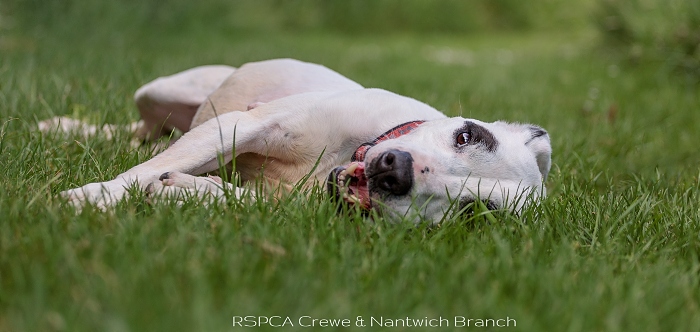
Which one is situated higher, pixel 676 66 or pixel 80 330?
pixel 80 330

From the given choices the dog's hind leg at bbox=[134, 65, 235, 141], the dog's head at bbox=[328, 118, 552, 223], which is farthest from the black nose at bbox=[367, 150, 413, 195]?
the dog's hind leg at bbox=[134, 65, 235, 141]

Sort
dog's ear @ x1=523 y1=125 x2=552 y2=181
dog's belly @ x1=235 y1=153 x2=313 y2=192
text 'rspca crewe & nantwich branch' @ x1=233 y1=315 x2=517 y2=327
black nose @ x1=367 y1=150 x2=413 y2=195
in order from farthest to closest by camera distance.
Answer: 1. dog's ear @ x1=523 y1=125 x2=552 y2=181
2. dog's belly @ x1=235 y1=153 x2=313 y2=192
3. black nose @ x1=367 y1=150 x2=413 y2=195
4. text 'rspca crewe & nantwich branch' @ x1=233 y1=315 x2=517 y2=327

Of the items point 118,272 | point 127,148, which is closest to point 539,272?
point 118,272

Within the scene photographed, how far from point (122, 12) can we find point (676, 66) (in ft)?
18.7

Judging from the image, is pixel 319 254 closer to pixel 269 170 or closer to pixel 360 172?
pixel 360 172

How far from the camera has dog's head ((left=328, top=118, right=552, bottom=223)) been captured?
2.24 metres

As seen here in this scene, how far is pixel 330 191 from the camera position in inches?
92.5

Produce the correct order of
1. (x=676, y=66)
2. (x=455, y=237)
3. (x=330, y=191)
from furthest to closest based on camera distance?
(x=676, y=66) < (x=330, y=191) < (x=455, y=237)

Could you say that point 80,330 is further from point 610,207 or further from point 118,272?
point 610,207

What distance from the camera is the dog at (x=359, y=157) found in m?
2.24

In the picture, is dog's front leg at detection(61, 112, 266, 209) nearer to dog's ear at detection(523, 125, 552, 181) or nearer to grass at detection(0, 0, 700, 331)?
grass at detection(0, 0, 700, 331)

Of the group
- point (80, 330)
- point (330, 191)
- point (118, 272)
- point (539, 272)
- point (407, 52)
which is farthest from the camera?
point (407, 52)

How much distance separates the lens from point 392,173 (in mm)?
2209

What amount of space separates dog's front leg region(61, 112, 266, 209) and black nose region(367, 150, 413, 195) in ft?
1.58
